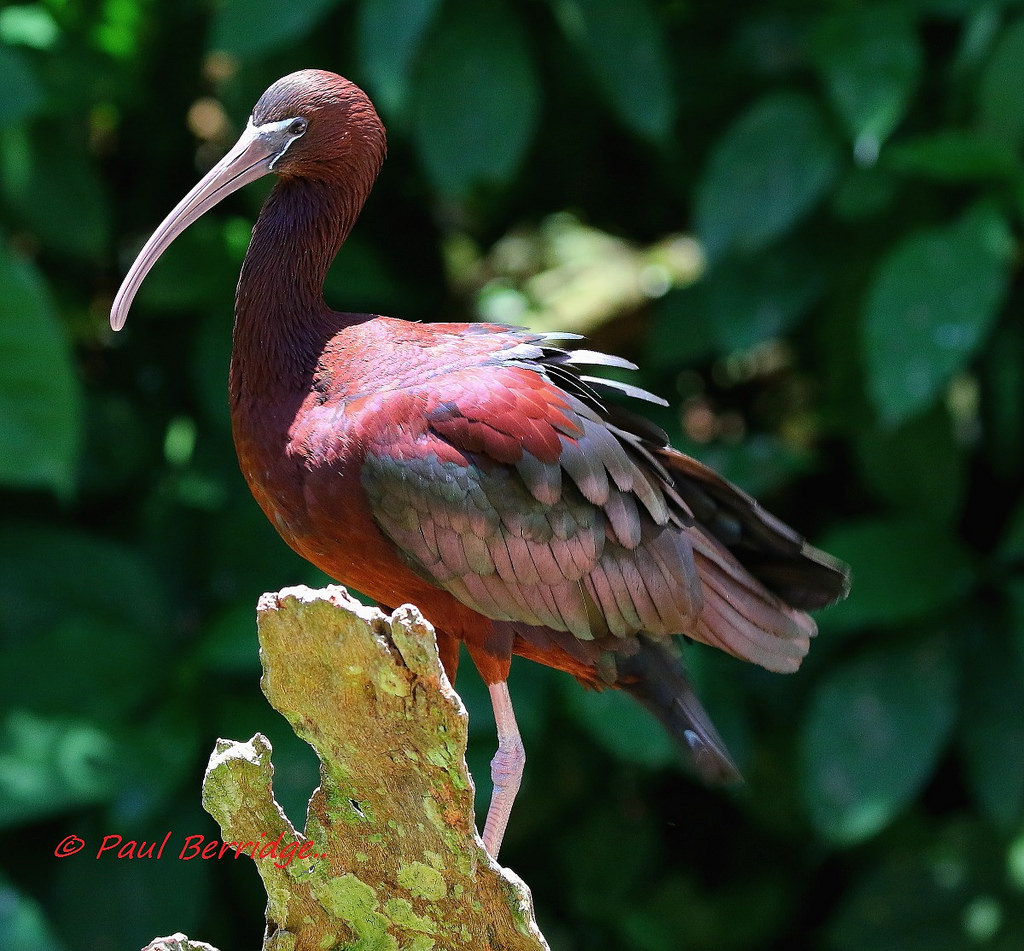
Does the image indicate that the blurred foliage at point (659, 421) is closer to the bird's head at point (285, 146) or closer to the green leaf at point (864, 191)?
the green leaf at point (864, 191)

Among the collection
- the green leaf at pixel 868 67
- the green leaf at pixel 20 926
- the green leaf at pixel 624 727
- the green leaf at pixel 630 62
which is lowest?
the green leaf at pixel 624 727

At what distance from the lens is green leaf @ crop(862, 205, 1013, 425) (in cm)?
445

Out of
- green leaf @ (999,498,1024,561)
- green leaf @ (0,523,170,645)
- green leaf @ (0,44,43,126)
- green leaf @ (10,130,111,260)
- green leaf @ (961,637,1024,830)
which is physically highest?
green leaf @ (0,44,43,126)

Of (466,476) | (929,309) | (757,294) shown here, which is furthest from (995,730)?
(466,476)

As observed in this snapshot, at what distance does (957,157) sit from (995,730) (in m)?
1.98

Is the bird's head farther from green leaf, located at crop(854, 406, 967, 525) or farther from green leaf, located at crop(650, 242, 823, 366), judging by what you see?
green leaf, located at crop(854, 406, 967, 525)

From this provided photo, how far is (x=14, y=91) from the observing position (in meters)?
4.50

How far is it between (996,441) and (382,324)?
9.23 ft

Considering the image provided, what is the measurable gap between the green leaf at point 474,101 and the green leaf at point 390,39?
0.78 feet

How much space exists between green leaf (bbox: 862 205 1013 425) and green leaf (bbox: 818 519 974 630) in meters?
0.58

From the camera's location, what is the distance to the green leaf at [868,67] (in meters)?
4.67

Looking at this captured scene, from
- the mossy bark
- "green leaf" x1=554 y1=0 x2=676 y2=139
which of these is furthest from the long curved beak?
"green leaf" x1=554 y1=0 x2=676 y2=139

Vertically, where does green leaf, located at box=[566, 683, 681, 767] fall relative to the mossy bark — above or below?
below
